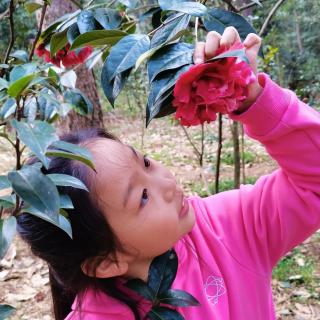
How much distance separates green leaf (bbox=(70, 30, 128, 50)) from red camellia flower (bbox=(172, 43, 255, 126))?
0.21 meters

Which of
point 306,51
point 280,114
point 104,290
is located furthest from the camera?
point 306,51

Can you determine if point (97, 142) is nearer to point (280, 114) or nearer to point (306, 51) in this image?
point (280, 114)

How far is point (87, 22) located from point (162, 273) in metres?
0.51

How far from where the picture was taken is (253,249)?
1002 mm

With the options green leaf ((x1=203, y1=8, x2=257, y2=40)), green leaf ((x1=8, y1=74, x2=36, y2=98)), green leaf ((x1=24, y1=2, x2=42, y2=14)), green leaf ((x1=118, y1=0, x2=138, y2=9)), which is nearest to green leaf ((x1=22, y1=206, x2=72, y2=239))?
green leaf ((x1=8, y1=74, x2=36, y2=98))

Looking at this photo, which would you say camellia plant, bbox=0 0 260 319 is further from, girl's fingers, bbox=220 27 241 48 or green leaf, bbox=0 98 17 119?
green leaf, bbox=0 98 17 119

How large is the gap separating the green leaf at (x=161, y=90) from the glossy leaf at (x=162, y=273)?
0.38 metres

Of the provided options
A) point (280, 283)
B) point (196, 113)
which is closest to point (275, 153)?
A: point (196, 113)

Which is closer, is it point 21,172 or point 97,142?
point 21,172

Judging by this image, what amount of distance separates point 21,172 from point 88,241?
15.7 inches

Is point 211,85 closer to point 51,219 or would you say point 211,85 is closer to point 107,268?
point 51,219

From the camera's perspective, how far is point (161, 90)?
56 cm

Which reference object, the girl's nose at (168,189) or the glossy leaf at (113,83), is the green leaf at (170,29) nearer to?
the glossy leaf at (113,83)

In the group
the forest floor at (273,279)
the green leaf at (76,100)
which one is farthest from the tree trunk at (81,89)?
the green leaf at (76,100)
